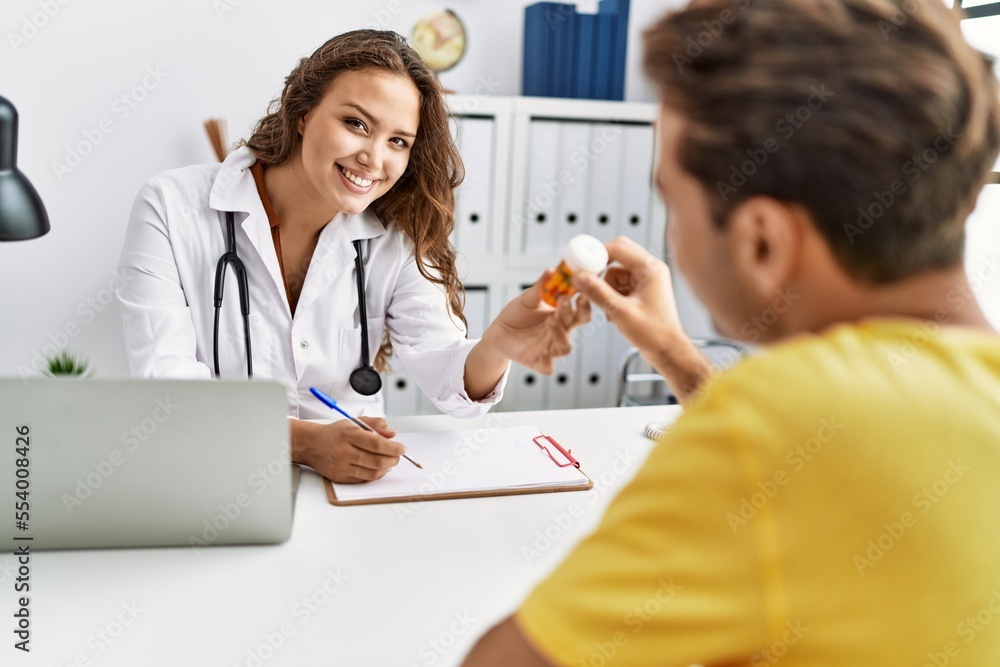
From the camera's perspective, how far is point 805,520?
51cm

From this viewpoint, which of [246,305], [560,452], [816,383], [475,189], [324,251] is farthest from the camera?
[475,189]

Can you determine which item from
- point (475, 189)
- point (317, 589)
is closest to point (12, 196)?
point (317, 589)

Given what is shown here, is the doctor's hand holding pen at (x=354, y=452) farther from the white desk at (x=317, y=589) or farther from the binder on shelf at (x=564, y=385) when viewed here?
the binder on shelf at (x=564, y=385)

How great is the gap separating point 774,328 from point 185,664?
67cm

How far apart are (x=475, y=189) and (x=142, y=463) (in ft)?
6.55

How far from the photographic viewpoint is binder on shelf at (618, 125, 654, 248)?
120 inches

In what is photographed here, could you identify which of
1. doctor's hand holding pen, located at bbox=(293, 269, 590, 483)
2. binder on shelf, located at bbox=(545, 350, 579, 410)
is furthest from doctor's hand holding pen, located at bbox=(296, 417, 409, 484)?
binder on shelf, located at bbox=(545, 350, 579, 410)

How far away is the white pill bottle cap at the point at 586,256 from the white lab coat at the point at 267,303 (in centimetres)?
54

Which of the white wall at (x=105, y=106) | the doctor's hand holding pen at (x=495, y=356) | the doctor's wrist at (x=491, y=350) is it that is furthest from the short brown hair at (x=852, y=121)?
the white wall at (x=105, y=106)

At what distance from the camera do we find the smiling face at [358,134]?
166cm

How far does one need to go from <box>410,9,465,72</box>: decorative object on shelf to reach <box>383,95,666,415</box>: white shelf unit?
0.21m

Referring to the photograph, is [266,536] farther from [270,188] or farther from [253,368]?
[270,188]

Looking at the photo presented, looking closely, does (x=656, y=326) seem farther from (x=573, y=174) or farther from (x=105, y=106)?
(x=105, y=106)

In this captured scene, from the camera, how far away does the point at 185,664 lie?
87 centimetres
